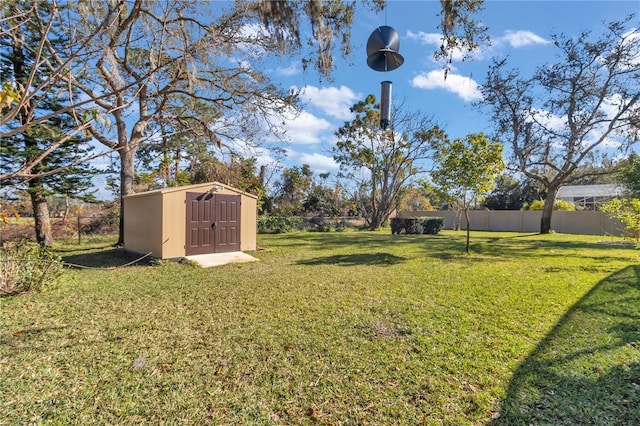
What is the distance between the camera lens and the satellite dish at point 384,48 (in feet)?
9.84

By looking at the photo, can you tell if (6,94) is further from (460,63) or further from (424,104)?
(424,104)

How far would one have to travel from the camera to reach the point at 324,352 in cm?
311

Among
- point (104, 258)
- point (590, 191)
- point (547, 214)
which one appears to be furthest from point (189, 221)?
point (590, 191)

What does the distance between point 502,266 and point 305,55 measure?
21.4ft

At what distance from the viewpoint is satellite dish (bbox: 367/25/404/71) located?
3000mm

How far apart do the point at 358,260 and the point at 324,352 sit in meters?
5.42

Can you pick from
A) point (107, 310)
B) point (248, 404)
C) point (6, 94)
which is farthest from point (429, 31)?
point (107, 310)

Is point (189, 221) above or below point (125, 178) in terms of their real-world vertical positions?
below

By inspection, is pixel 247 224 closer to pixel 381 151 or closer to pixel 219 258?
pixel 219 258

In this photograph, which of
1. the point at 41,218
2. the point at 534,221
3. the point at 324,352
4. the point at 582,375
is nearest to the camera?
the point at 582,375

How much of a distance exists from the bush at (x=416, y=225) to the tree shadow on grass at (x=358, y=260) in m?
8.45

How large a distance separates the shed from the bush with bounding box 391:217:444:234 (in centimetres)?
1006

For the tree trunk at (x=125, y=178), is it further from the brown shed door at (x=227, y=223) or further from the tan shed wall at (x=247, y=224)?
the tan shed wall at (x=247, y=224)

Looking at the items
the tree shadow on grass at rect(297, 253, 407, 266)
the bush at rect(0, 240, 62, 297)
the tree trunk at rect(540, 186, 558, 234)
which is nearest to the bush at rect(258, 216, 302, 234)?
the tree shadow on grass at rect(297, 253, 407, 266)
